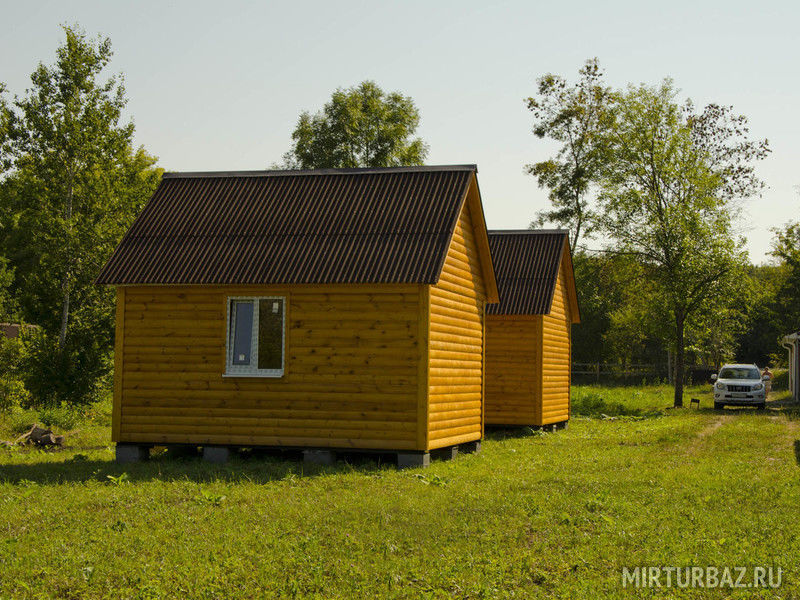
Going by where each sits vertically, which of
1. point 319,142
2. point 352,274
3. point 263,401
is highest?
point 319,142

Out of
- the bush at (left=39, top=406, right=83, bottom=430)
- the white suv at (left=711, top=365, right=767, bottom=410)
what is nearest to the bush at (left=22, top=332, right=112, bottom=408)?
the bush at (left=39, top=406, right=83, bottom=430)

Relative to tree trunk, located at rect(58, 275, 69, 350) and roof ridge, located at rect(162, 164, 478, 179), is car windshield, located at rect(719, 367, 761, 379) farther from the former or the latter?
tree trunk, located at rect(58, 275, 69, 350)

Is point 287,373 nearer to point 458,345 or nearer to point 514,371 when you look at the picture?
point 458,345

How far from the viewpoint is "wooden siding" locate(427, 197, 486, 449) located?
17219 mm

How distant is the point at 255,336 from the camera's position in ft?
57.3

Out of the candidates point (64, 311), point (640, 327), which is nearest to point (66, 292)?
point (64, 311)

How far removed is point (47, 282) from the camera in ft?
90.9

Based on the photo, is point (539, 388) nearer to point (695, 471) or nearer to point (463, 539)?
point (695, 471)

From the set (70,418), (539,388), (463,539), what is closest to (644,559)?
(463,539)

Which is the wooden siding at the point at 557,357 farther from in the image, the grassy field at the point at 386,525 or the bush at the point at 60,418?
the bush at the point at 60,418

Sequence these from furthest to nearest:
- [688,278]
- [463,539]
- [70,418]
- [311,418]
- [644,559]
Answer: [688,278] < [70,418] < [311,418] < [463,539] < [644,559]

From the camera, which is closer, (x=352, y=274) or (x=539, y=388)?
(x=352, y=274)

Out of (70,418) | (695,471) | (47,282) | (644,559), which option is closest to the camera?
(644,559)

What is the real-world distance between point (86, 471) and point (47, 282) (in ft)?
42.7
